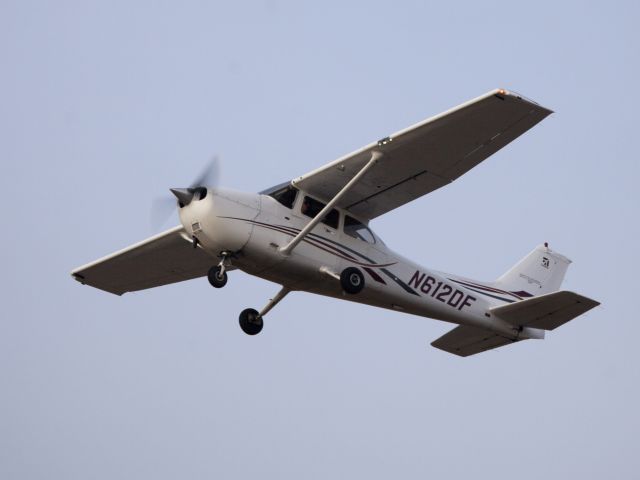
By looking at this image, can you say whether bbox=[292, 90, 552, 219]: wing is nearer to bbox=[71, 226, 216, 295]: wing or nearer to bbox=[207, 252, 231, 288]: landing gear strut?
bbox=[207, 252, 231, 288]: landing gear strut

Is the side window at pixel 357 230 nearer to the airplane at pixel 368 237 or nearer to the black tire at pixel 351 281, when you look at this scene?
the airplane at pixel 368 237

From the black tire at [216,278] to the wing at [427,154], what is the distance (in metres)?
1.87

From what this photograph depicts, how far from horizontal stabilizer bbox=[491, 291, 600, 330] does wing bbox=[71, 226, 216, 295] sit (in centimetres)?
518

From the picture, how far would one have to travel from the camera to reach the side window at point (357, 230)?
1878cm

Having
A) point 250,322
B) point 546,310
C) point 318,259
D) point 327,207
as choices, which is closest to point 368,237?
point 318,259

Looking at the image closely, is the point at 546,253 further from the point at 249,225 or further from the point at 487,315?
the point at 249,225

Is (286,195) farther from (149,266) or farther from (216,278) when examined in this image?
(149,266)

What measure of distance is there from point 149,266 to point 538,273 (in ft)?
22.9

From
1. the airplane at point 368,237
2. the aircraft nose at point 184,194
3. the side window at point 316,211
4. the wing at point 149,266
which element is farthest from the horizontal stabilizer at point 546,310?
the aircraft nose at point 184,194

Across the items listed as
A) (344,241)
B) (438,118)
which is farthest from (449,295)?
(438,118)

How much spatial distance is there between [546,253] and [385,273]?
4181 mm

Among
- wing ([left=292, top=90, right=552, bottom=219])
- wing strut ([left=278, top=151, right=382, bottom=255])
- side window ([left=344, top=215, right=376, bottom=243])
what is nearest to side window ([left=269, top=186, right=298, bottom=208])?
wing ([left=292, top=90, right=552, bottom=219])

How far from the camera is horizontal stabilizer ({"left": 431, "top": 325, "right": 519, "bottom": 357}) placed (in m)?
20.3

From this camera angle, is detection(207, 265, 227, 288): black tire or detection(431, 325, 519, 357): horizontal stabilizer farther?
detection(431, 325, 519, 357): horizontal stabilizer
